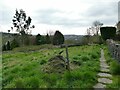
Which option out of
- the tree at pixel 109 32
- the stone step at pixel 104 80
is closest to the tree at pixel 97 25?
the tree at pixel 109 32

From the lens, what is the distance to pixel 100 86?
226 inches

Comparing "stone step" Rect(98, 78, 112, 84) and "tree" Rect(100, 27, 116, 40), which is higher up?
"tree" Rect(100, 27, 116, 40)

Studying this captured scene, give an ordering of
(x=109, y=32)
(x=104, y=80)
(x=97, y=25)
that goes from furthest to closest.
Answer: (x=97, y=25)
(x=109, y=32)
(x=104, y=80)

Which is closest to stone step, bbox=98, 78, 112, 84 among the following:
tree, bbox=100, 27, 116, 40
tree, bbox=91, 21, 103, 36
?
tree, bbox=100, 27, 116, 40

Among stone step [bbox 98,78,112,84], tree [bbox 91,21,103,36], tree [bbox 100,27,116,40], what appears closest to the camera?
stone step [bbox 98,78,112,84]

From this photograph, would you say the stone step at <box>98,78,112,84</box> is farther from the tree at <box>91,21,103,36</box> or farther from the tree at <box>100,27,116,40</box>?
the tree at <box>91,21,103,36</box>

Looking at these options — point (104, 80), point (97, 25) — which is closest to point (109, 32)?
point (97, 25)

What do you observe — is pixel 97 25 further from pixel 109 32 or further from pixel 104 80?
pixel 104 80

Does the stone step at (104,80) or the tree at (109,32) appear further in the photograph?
the tree at (109,32)

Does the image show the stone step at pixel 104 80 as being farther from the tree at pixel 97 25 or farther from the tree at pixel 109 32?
the tree at pixel 97 25

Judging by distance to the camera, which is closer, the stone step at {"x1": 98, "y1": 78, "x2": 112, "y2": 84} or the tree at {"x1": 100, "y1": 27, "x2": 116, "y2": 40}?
the stone step at {"x1": 98, "y1": 78, "x2": 112, "y2": 84}

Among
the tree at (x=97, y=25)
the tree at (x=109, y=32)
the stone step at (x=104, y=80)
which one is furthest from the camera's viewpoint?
the tree at (x=97, y=25)

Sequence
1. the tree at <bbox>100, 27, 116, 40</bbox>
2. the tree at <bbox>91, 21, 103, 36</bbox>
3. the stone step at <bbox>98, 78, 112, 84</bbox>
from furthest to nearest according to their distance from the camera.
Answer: the tree at <bbox>91, 21, 103, 36</bbox> → the tree at <bbox>100, 27, 116, 40</bbox> → the stone step at <bbox>98, 78, 112, 84</bbox>

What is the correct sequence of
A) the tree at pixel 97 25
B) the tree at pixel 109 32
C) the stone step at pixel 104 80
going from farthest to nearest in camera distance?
1. the tree at pixel 97 25
2. the tree at pixel 109 32
3. the stone step at pixel 104 80
